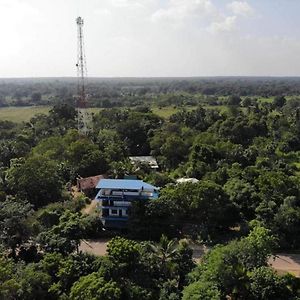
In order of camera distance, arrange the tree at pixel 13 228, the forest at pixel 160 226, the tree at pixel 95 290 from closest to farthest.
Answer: the tree at pixel 95 290 → the forest at pixel 160 226 → the tree at pixel 13 228

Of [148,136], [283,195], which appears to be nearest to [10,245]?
[283,195]

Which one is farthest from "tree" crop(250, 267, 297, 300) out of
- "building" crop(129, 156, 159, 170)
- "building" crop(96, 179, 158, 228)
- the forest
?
"building" crop(129, 156, 159, 170)

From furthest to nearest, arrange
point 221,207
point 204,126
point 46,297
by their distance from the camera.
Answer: point 204,126 < point 221,207 < point 46,297

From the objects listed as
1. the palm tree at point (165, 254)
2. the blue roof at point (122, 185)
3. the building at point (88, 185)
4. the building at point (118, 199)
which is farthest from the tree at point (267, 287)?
the building at point (88, 185)

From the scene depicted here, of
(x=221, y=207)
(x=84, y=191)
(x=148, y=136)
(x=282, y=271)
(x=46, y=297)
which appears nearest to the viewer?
(x=46, y=297)

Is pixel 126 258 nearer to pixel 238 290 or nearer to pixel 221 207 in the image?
pixel 238 290

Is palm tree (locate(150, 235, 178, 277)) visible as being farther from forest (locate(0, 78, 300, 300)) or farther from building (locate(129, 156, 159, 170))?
building (locate(129, 156, 159, 170))

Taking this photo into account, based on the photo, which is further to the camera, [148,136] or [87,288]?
[148,136]

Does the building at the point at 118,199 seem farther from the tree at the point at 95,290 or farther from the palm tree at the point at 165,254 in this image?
the tree at the point at 95,290
